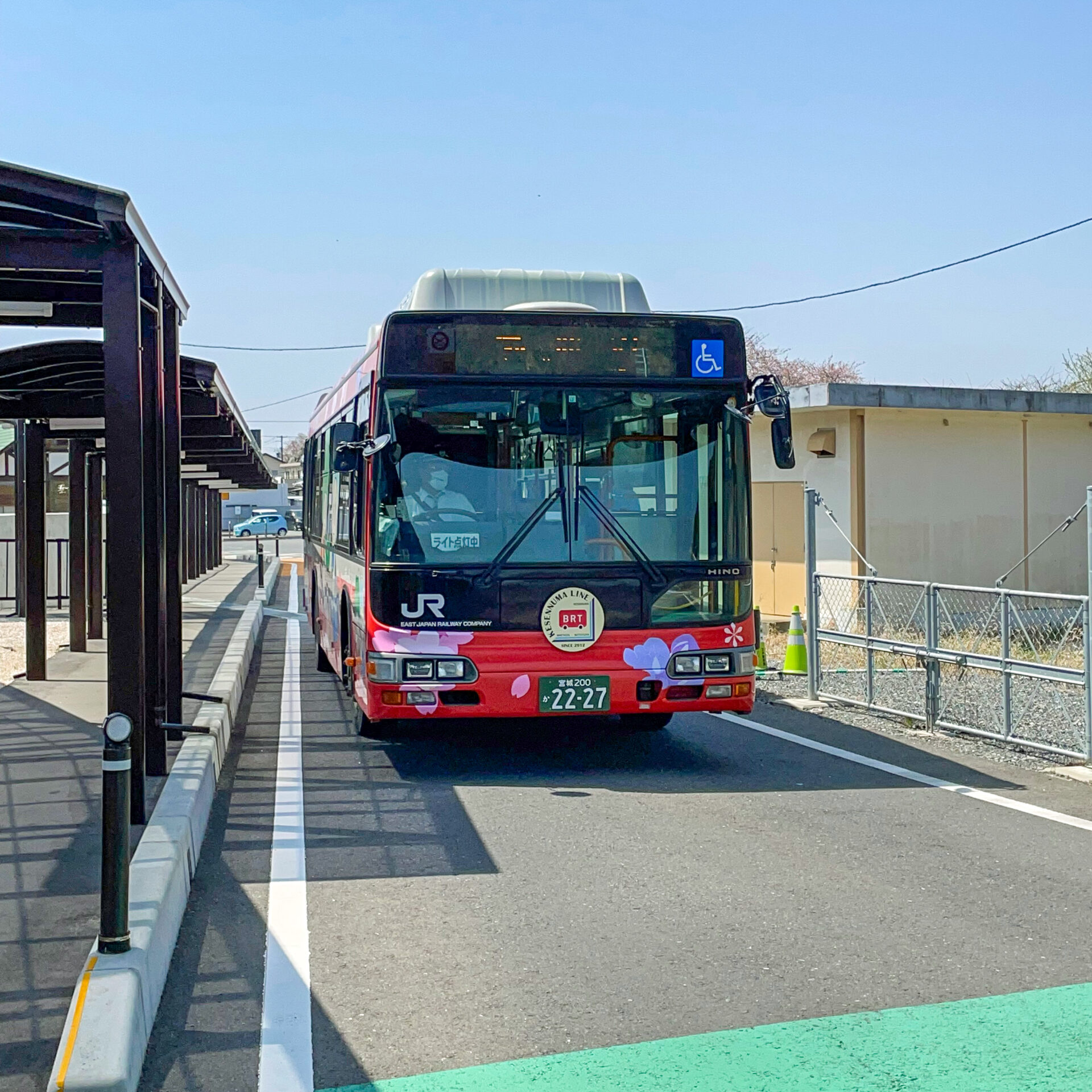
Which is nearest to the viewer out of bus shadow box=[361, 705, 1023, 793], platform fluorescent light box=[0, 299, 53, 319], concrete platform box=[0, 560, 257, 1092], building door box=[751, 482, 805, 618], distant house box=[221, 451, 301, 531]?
concrete platform box=[0, 560, 257, 1092]

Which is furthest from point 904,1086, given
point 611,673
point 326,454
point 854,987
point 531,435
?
point 326,454

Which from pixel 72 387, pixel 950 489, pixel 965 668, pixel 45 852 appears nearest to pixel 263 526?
pixel 950 489

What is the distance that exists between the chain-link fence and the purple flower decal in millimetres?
2481

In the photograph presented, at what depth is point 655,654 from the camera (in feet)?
31.3

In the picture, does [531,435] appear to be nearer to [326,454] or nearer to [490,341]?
[490,341]

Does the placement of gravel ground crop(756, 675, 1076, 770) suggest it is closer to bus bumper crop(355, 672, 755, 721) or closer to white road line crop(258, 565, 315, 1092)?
bus bumper crop(355, 672, 755, 721)

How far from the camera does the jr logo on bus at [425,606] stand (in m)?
9.27

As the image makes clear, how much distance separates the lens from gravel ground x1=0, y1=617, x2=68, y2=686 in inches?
616

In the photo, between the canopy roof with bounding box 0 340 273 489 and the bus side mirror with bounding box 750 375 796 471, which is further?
the canopy roof with bounding box 0 340 273 489

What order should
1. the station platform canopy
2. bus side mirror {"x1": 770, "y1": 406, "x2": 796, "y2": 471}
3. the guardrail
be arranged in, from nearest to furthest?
1. the station platform canopy
2. bus side mirror {"x1": 770, "y1": 406, "x2": 796, "y2": 471}
3. the guardrail

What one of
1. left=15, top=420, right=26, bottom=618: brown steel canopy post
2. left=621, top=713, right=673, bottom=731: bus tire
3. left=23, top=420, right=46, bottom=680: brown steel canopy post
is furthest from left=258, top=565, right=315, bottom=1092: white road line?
left=15, top=420, right=26, bottom=618: brown steel canopy post

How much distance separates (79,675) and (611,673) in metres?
7.83

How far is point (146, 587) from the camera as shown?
357 inches

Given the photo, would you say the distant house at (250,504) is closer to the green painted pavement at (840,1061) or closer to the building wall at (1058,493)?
the building wall at (1058,493)
